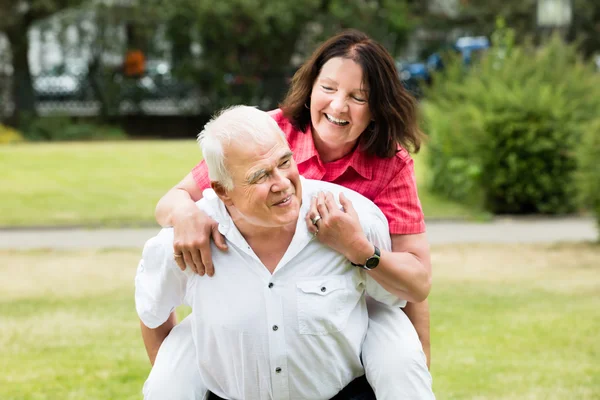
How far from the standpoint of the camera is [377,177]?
337 cm

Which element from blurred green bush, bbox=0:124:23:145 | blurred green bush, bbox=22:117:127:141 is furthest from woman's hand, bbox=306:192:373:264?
blurred green bush, bbox=22:117:127:141

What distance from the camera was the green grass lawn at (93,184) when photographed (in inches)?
434

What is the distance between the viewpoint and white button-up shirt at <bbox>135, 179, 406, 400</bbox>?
2.97 metres

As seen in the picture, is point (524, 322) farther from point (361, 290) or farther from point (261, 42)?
point (261, 42)

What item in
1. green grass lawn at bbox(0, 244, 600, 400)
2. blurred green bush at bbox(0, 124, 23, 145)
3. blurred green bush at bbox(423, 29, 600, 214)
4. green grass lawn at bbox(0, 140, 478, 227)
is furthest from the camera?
blurred green bush at bbox(0, 124, 23, 145)

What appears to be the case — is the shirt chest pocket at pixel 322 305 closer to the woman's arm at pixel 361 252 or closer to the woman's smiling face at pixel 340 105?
the woman's arm at pixel 361 252

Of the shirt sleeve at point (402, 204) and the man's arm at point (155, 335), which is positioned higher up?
the shirt sleeve at point (402, 204)

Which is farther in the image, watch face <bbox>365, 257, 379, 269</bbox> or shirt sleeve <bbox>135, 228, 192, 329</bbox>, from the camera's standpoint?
shirt sleeve <bbox>135, 228, 192, 329</bbox>

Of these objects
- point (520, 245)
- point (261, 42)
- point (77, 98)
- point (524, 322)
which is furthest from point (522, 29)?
point (524, 322)

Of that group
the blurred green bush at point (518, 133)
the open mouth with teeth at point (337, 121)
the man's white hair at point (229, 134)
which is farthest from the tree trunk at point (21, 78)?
the man's white hair at point (229, 134)

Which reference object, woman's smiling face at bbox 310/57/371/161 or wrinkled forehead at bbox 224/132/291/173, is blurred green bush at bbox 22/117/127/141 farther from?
A: wrinkled forehead at bbox 224/132/291/173

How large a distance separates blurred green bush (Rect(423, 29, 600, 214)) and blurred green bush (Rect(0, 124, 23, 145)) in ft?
37.2

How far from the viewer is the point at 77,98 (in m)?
23.9

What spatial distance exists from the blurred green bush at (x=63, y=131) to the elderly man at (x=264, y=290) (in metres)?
19.3
